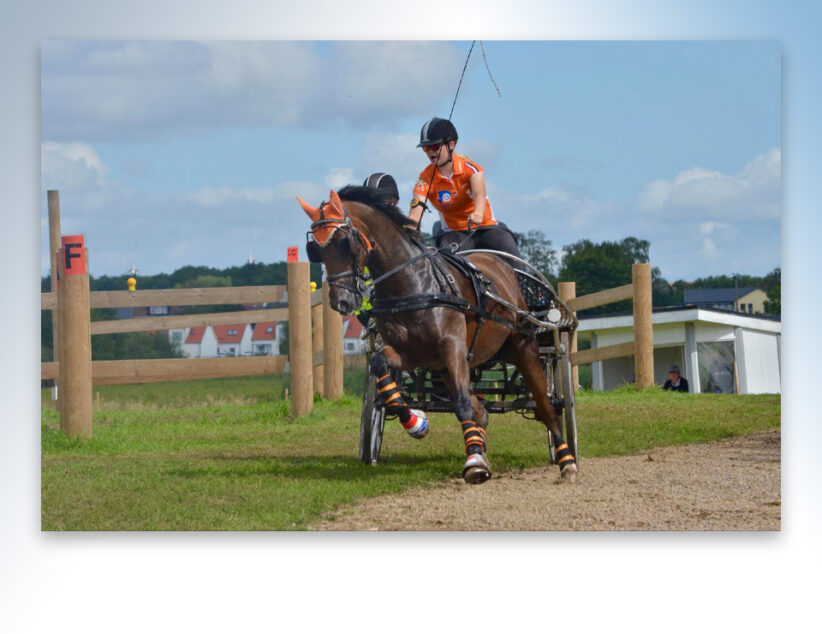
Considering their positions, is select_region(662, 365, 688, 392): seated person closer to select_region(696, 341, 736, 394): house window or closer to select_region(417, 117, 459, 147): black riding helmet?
select_region(696, 341, 736, 394): house window

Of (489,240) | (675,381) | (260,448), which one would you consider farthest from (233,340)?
(675,381)

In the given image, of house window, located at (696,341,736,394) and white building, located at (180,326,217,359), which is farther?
white building, located at (180,326,217,359)

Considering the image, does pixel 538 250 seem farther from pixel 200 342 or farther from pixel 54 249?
pixel 54 249

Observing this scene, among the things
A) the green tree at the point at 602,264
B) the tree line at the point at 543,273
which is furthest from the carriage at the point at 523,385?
the green tree at the point at 602,264

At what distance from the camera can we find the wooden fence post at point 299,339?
8297mm

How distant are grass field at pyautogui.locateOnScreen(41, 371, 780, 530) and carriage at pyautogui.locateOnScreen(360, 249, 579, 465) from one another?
0.30 metres

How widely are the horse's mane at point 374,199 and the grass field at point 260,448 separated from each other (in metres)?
1.39

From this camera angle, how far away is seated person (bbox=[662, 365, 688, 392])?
7552mm

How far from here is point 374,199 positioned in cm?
537

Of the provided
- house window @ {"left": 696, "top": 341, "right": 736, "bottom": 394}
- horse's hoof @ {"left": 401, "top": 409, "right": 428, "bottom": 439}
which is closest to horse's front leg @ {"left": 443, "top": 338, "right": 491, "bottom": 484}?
horse's hoof @ {"left": 401, "top": 409, "right": 428, "bottom": 439}

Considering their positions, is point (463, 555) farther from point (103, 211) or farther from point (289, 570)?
point (103, 211)

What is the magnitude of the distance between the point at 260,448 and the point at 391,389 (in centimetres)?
213

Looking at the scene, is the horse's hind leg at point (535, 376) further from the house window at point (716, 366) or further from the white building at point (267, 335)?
the white building at point (267, 335)
